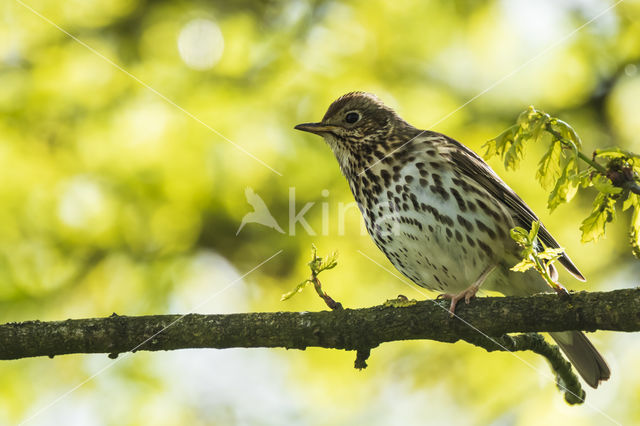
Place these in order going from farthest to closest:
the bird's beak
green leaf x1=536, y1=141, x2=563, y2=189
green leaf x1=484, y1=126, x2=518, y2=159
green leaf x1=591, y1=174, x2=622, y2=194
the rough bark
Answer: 1. the bird's beak
2. the rough bark
3. green leaf x1=484, y1=126, x2=518, y2=159
4. green leaf x1=536, y1=141, x2=563, y2=189
5. green leaf x1=591, y1=174, x2=622, y2=194

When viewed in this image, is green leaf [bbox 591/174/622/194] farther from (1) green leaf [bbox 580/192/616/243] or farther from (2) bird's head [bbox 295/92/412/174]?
(2) bird's head [bbox 295/92/412/174]

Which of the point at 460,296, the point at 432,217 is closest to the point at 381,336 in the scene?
the point at 460,296

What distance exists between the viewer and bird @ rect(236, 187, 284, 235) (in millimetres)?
6234

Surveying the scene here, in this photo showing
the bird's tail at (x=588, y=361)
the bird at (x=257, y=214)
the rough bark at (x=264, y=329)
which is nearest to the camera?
the rough bark at (x=264, y=329)

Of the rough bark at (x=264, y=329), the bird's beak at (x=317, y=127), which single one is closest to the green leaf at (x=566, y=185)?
the rough bark at (x=264, y=329)

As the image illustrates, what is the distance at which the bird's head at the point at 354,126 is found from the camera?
18.9 feet

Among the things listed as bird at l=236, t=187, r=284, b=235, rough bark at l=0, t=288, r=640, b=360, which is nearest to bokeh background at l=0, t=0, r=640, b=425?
bird at l=236, t=187, r=284, b=235

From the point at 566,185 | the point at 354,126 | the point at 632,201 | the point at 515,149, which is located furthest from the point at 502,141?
the point at 354,126

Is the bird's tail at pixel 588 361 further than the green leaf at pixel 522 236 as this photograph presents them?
Yes

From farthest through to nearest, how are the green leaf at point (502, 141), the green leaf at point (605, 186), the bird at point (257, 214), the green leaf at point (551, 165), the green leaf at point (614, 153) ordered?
the bird at point (257, 214), the green leaf at point (502, 141), the green leaf at point (551, 165), the green leaf at point (614, 153), the green leaf at point (605, 186)

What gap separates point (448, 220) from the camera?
4.72 metres

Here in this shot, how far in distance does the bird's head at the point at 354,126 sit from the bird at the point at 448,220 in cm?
16

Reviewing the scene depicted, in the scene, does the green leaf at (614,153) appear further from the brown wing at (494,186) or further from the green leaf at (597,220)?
the brown wing at (494,186)

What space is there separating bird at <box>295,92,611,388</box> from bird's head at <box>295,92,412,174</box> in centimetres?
16
